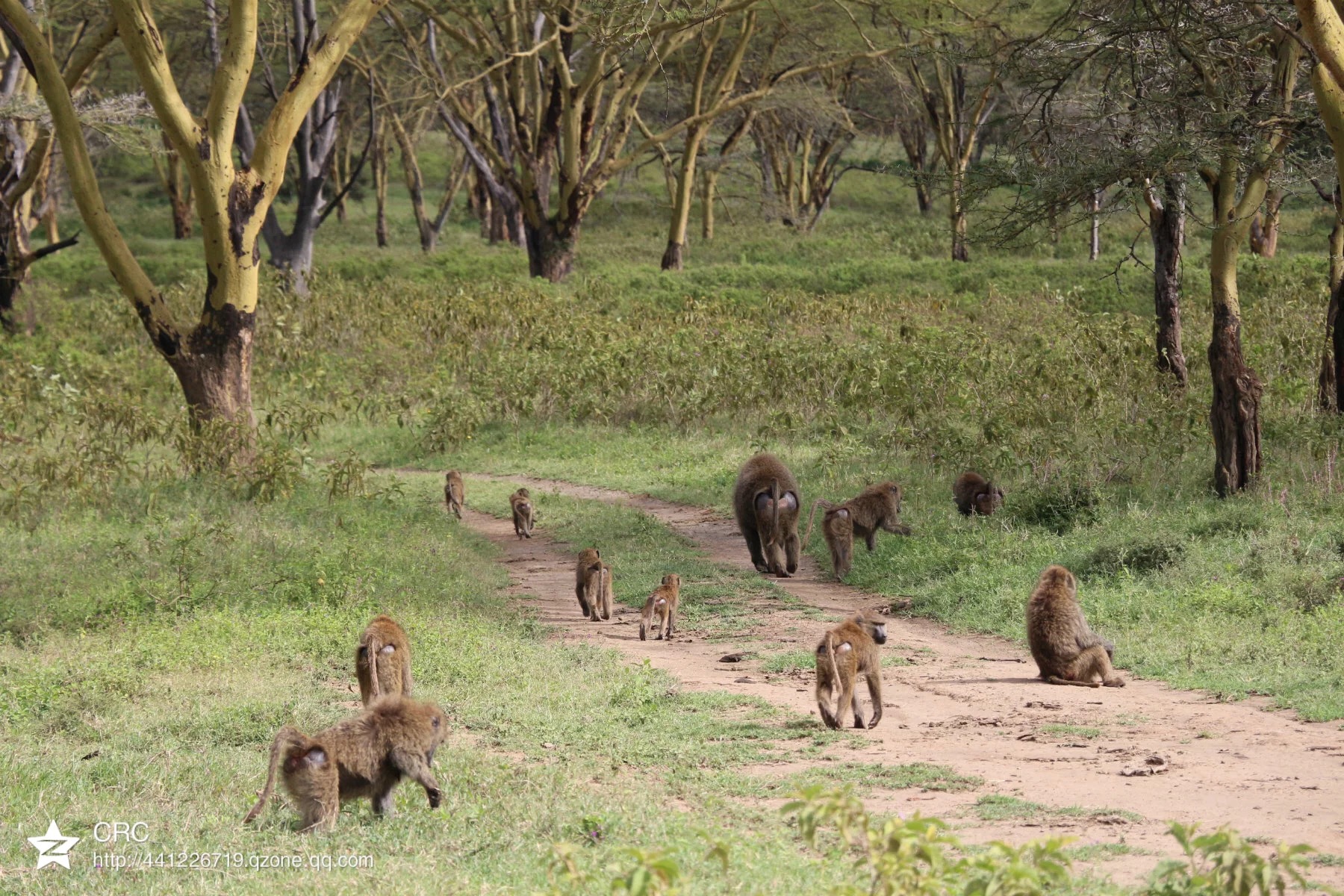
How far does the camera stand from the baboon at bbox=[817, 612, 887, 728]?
7191 mm

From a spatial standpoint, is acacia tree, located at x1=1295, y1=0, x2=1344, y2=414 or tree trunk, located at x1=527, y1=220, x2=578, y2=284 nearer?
acacia tree, located at x1=1295, y1=0, x2=1344, y2=414

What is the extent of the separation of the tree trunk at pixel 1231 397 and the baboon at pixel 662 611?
5.31m

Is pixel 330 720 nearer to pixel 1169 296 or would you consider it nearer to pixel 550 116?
pixel 1169 296

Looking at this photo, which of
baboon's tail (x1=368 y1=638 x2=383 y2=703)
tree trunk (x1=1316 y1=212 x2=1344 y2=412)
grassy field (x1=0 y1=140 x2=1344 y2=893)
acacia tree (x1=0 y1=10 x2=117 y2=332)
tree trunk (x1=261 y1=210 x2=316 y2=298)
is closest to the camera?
grassy field (x1=0 y1=140 x2=1344 y2=893)

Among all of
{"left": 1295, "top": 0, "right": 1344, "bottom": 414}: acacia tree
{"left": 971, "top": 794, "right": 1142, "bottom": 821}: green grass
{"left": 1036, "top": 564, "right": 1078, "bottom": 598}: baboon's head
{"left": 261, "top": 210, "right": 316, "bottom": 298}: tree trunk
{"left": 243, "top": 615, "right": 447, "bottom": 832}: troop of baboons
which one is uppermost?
{"left": 261, "top": 210, "right": 316, "bottom": 298}: tree trunk

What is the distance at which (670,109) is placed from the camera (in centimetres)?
4403

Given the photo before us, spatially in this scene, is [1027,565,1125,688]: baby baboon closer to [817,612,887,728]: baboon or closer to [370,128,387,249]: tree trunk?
[817,612,887,728]: baboon

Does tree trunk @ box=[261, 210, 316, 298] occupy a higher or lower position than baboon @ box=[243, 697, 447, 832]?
higher

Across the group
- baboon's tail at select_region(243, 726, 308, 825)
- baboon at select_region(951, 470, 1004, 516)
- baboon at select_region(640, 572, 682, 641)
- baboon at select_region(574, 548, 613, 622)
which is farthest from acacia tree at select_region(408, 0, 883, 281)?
baboon's tail at select_region(243, 726, 308, 825)

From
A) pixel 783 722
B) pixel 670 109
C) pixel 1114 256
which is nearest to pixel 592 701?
pixel 783 722

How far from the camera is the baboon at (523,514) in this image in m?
13.5

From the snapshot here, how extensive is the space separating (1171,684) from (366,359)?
16.9 metres

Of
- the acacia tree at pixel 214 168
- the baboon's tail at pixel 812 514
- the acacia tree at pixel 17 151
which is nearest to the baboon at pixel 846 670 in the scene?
the baboon's tail at pixel 812 514

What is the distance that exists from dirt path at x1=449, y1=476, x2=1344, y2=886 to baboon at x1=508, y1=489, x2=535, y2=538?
3.04 meters
